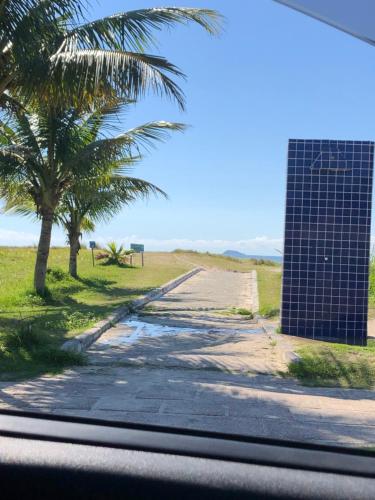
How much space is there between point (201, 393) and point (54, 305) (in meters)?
8.63

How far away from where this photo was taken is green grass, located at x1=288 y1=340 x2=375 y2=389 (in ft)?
22.9

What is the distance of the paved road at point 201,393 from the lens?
505 centimetres

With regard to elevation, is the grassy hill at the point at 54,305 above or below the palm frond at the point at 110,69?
below

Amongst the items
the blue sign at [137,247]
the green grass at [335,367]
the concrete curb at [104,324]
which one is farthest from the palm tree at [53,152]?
the blue sign at [137,247]

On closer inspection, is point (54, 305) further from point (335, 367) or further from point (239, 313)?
point (335, 367)

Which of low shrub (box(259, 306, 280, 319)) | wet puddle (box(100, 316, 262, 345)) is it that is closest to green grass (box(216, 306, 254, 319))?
low shrub (box(259, 306, 280, 319))

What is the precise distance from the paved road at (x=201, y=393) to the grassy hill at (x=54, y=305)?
54 centimetres

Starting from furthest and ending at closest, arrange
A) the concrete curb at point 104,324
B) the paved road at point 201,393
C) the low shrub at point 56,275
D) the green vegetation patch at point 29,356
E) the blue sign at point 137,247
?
the blue sign at point 137,247, the low shrub at point 56,275, the concrete curb at point 104,324, the green vegetation patch at point 29,356, the paved road at point 201,393

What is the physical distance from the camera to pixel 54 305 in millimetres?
14000

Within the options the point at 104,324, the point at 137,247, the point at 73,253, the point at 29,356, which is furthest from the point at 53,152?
the point at 137,247

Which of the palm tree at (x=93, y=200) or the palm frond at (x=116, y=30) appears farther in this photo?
the palm tree at (x=93, y=200)

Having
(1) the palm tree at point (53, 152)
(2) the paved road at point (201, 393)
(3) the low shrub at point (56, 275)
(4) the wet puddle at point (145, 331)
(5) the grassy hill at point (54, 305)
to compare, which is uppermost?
(1) the palm tree at point (53, 152)

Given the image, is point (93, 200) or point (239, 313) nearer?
point (239, 313)

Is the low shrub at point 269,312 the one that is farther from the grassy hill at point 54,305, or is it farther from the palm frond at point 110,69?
the palm frond at point 110,69
